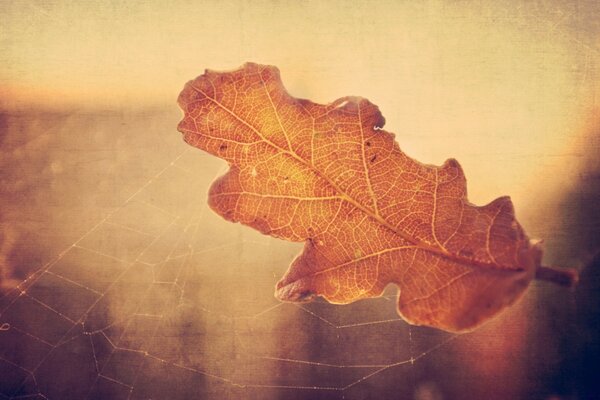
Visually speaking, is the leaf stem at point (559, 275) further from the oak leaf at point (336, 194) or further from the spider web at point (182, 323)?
the spider web at point (182, 323)

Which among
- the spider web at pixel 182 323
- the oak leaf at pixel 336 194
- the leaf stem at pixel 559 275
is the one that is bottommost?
the spider web at pixel 182 323

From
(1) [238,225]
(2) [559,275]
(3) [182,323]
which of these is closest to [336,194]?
(2) [559,275]

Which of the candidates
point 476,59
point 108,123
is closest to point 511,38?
point 476,59

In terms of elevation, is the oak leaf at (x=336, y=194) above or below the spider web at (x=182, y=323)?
above

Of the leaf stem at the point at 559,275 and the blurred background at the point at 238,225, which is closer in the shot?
the leaf stem at the point at 559,275

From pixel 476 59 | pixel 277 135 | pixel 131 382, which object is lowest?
pixel 131 382

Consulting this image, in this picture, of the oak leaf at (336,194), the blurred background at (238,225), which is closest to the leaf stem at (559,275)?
the oak leaf at (336,194)

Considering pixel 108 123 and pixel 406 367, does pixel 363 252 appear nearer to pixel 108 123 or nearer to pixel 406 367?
pixel 406 367
